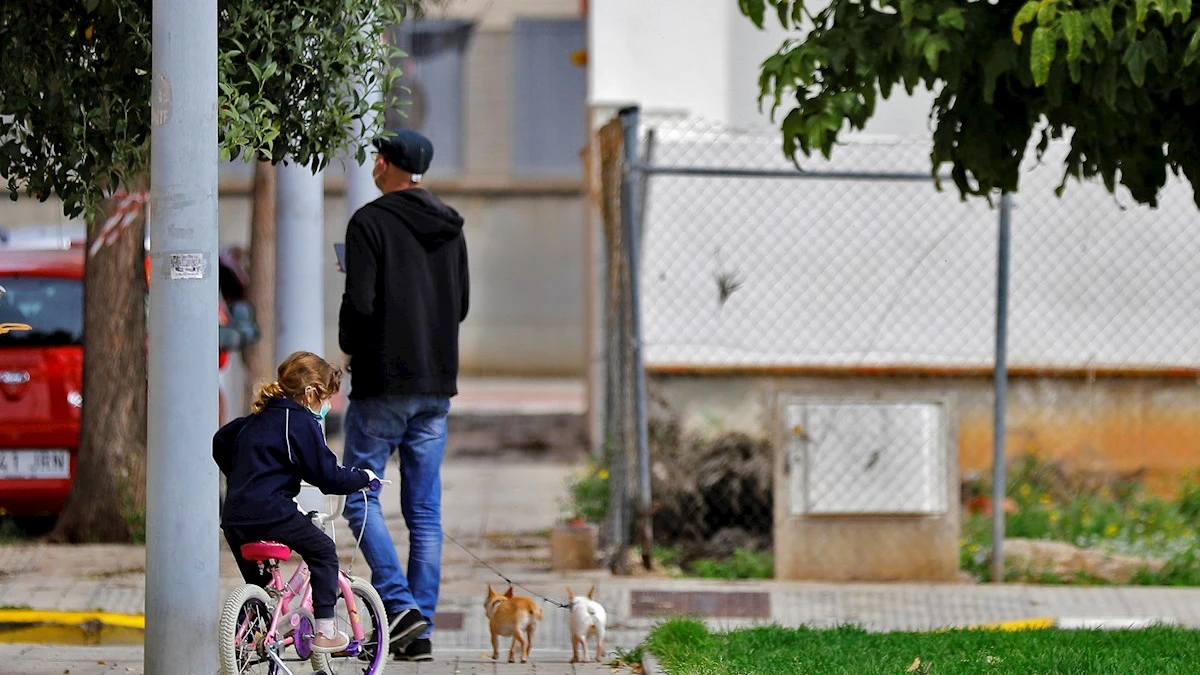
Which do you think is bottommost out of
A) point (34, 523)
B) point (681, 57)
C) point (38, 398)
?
point (34, 523)

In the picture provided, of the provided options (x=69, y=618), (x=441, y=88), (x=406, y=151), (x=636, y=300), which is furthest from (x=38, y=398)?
(x=441, y=88)

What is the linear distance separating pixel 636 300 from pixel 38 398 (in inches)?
135

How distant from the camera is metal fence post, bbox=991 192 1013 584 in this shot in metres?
8.30

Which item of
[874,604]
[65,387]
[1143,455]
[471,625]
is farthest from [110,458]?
[1143,455]

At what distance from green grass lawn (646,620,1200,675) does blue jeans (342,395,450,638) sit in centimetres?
87

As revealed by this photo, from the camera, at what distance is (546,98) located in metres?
23.8

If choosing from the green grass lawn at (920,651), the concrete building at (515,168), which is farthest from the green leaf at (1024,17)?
the concrete building at (515,168)

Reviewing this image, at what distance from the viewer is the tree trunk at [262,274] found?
11.2 m

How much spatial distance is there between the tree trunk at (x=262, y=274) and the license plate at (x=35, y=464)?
69.0 inches

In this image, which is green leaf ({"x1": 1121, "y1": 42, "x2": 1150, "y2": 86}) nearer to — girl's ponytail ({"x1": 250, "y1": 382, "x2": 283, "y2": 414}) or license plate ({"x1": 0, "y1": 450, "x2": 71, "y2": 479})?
girl's ponytail ({"x1": 250, "y1": 382, "x2": 283, "y2": 414})

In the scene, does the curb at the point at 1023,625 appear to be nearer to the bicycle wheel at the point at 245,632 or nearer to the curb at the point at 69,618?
the bicycle wheel at the point at 245,632

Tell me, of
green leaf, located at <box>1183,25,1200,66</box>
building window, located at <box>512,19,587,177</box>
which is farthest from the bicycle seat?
building window, located at <box>512,19,587,177</box>

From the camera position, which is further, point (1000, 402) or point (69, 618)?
point (1000, 402)

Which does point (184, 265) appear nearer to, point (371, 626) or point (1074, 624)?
point (371, 626)
